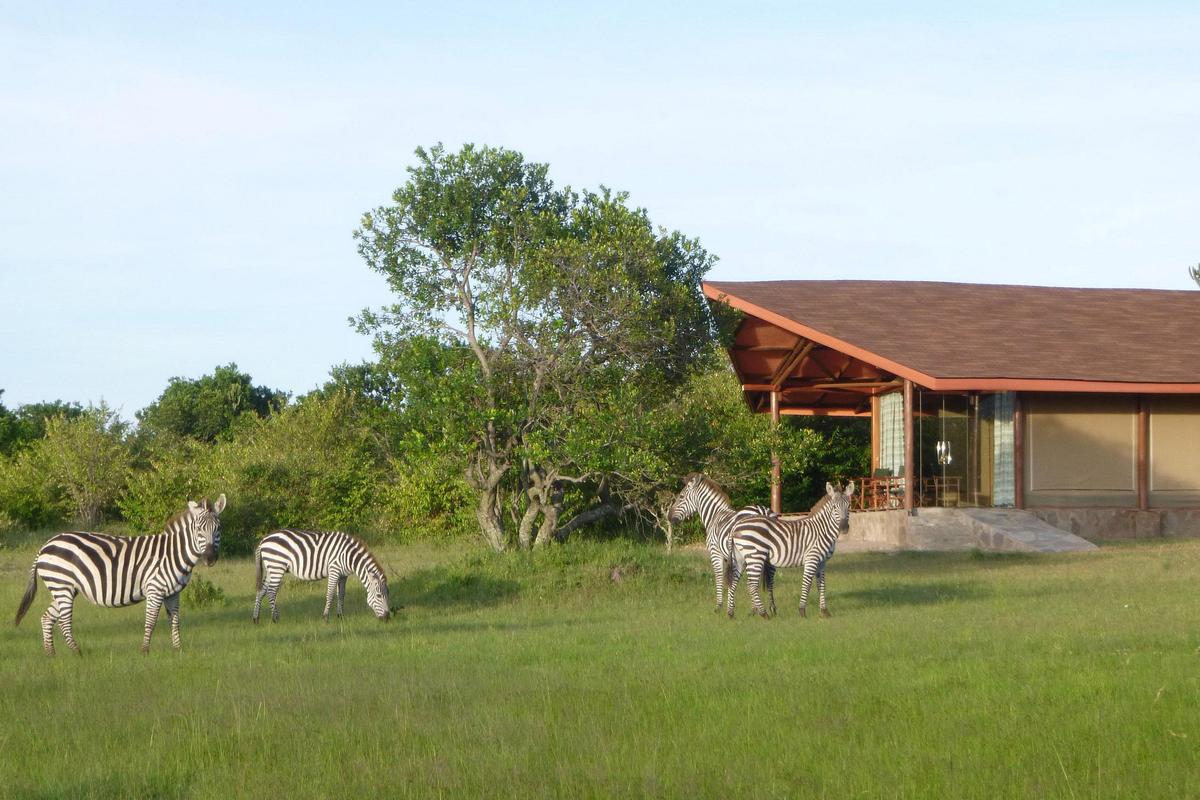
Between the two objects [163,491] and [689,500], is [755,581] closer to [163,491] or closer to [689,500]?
[689,500]

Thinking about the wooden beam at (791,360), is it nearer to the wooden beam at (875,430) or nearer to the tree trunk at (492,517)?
the wooden beam at (875,430)

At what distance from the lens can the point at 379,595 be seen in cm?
1625

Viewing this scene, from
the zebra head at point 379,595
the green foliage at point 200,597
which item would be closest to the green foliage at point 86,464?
the green foliage at point 200,597

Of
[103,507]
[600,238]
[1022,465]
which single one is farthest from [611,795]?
[103,507]

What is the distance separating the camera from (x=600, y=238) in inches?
811

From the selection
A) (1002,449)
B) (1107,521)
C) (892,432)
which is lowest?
(1107,521)

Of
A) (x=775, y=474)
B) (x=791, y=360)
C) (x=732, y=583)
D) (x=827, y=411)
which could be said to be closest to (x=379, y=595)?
(x=732, y=583)

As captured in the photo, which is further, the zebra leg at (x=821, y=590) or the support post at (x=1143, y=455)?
the support post at (x=1143, y=455)

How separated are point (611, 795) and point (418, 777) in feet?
3.75

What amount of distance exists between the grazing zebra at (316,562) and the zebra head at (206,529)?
3.13m

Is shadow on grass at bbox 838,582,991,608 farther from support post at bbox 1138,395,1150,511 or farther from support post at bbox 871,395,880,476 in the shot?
support post at bbox 871,395,880,476

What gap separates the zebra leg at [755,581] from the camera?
50.2 ft

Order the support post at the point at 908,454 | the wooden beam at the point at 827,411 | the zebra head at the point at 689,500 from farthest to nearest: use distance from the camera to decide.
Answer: the wooden beam at the point at 827,411, the support post at the point at 908,454, the zebra head at the point at 689,500

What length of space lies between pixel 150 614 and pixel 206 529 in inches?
40.0
